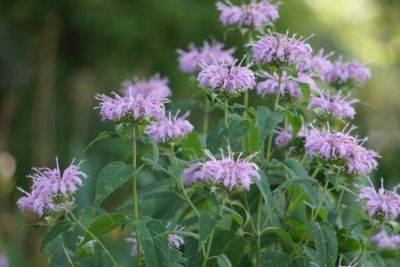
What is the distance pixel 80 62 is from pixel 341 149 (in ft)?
11.3

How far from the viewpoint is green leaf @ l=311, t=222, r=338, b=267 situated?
103cm

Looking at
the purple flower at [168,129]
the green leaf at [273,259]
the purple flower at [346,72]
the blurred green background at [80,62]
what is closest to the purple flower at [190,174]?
the purple flower at [168,129]

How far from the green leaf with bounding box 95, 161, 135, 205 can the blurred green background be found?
2.38 metres

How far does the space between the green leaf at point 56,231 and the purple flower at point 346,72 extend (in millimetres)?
734

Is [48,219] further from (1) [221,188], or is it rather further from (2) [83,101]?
(2) [83,101]

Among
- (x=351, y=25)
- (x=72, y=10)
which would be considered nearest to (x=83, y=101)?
(x=72, y=10)

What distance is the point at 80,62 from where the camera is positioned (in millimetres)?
4328

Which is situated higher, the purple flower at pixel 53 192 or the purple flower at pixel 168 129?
the purple flower at pixel 168 129

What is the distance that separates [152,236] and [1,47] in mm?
3612

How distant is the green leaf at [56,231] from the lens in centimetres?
101

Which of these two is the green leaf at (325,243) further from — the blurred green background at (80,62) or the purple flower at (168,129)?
the blurred green background at (80,62)

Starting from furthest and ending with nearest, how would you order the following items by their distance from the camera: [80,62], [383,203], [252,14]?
[80,62], [252,14], [383,203]

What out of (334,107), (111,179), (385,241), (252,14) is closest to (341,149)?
(334,107)

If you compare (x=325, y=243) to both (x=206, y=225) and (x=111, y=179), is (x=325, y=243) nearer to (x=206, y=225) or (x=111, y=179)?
(x=206, y=225)
